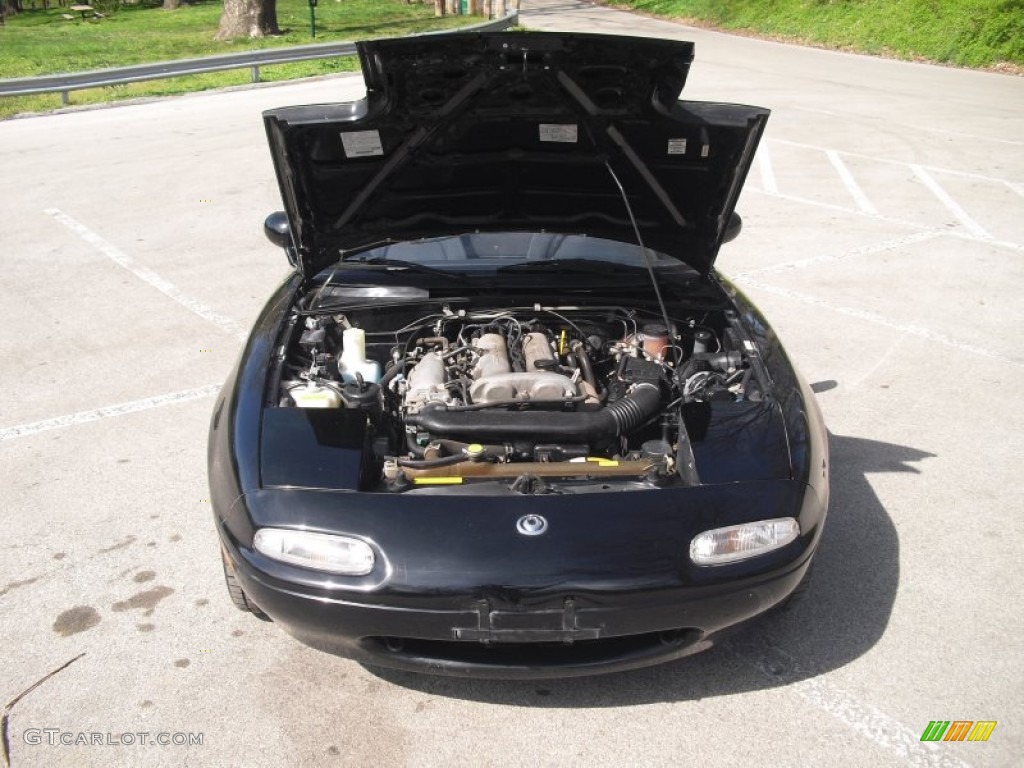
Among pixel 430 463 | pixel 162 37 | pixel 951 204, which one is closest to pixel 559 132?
pixel 430 463

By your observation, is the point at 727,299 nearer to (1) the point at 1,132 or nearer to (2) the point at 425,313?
(2) the point at 425,313

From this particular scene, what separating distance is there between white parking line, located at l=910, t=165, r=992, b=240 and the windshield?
5596 mm

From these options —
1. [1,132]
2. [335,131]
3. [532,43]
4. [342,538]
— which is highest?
[532,43]

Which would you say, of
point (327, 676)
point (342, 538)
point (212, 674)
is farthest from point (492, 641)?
point (212, 674)

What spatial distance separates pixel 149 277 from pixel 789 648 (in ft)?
18.1

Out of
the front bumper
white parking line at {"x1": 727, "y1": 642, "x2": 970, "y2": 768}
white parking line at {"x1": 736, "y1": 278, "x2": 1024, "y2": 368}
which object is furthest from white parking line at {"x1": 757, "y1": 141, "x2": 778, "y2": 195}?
the front bumper

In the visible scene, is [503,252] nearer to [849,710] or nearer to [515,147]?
[515,147]

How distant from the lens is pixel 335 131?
3.52m

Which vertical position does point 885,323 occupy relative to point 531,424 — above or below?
below

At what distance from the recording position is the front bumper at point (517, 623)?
2619 millimetres

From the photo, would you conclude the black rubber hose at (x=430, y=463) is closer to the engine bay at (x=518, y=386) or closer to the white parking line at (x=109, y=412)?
the engine bay at (x=518, y=386)

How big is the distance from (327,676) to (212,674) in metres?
0.38

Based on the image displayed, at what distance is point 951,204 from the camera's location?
30.5 ft

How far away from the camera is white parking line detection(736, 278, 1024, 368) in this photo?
5.90m
